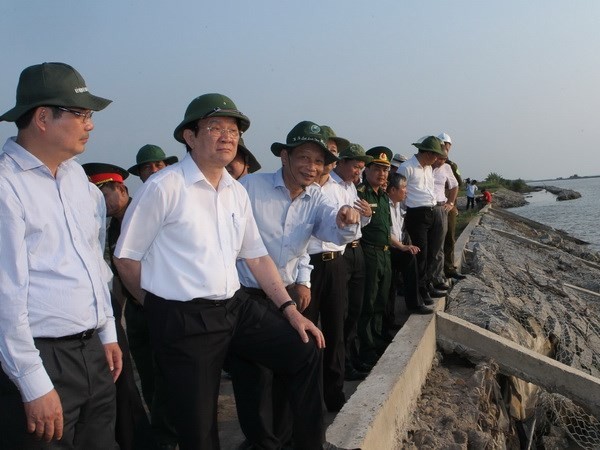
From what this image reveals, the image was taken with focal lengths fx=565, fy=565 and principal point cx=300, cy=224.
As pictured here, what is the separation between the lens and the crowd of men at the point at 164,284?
2.18 m

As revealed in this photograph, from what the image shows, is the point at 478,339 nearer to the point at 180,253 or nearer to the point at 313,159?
the point at 313,159

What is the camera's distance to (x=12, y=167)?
2195 millimetres

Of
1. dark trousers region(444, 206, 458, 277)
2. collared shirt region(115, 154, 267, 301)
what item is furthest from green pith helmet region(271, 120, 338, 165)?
dark trousers region(444, 206, 458, 277)

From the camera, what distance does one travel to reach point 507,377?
565 cm

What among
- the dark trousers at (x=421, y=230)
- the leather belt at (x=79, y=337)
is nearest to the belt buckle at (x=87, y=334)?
the leather belt at (x=79, y=337)

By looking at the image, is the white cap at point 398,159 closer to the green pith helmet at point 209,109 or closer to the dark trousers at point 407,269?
the dark trousers at point 407,269

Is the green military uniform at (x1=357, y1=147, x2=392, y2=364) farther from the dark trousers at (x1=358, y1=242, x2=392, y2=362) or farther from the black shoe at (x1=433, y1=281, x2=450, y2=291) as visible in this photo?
the black shoe at (x1=433, y1=281, x2=450, y2=291)

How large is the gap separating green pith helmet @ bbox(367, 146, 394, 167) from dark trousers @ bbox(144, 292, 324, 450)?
9.35ft

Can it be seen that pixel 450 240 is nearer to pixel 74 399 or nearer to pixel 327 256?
pixel 327 256

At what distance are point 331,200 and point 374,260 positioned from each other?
1151mm

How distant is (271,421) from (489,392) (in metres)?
2.27

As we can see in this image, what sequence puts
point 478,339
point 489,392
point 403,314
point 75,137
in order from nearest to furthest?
point 75,137 → point 489,392 → point 478,339 → point 403,314

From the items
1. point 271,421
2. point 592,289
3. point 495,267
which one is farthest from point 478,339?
point 592,289

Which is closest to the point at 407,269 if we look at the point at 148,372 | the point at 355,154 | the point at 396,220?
the point at 396,220
